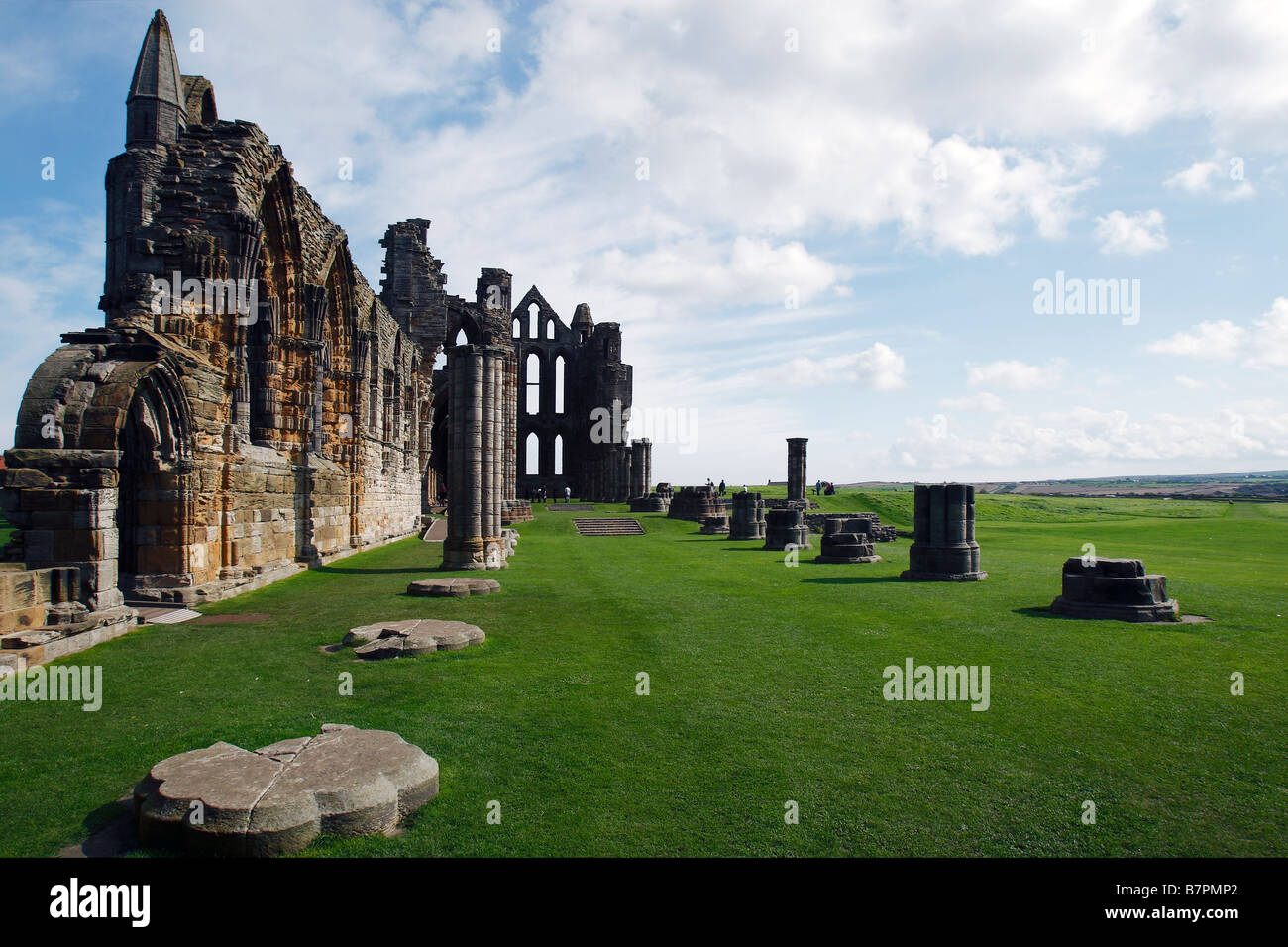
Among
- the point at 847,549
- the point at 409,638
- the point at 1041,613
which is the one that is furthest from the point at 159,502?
the point at 847,549

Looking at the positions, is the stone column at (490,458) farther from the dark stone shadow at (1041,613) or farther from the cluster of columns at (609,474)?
the cluster of columns at (609,474)

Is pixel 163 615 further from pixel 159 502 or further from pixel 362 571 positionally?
pixel 362 571

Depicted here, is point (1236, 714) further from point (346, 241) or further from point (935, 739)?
point (346, 241)

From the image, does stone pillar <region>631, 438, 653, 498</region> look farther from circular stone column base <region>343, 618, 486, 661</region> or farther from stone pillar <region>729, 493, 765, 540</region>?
circular stone column base <region>343, 618, 486, 661</region>

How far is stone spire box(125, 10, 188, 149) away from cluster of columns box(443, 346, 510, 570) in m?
16.6

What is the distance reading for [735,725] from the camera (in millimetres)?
5242

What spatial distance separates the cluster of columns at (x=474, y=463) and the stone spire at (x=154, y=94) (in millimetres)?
16562

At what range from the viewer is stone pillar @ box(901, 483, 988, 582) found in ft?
44.4

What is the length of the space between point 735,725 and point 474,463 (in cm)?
1111

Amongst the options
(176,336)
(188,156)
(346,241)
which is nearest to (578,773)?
(176,336)

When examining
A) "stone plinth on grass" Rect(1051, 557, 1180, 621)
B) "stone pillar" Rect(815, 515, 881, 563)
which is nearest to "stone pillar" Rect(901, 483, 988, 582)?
"stone pillar" Rect(815, 515, 881, 563)

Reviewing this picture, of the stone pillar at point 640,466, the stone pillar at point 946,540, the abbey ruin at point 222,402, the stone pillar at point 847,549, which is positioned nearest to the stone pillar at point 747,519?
the stone pillar at point 847,549

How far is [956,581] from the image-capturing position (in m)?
13.2
